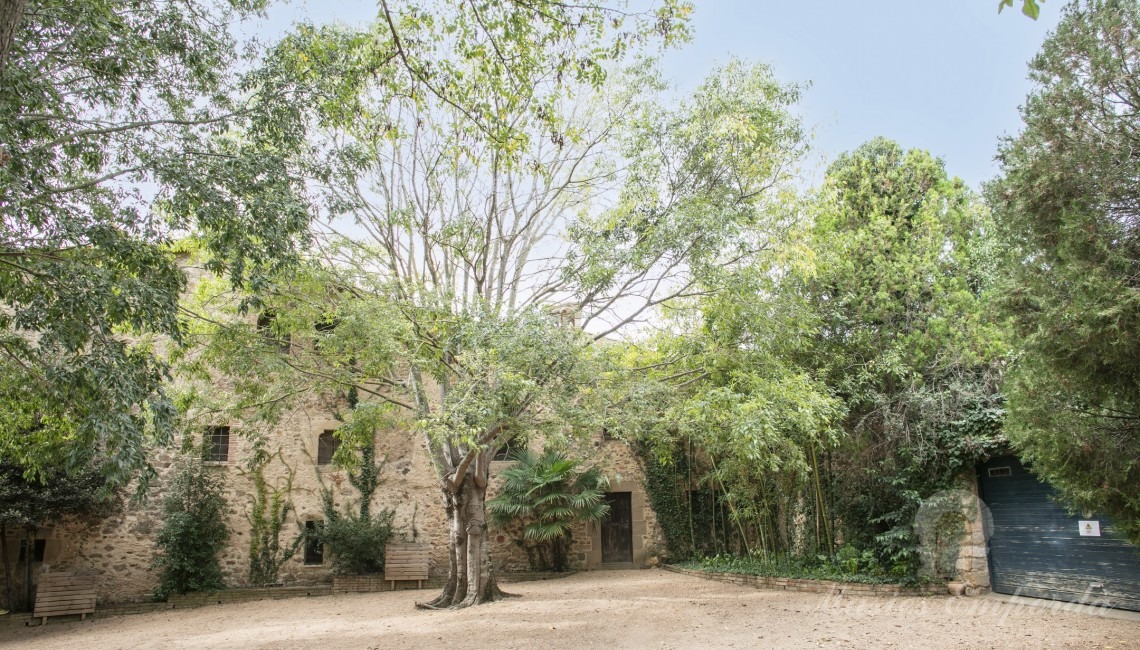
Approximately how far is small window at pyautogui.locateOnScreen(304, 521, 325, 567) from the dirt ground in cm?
187

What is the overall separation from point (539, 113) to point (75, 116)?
402 cm

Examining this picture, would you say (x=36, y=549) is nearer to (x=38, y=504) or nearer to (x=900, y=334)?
(x=38, y=504)

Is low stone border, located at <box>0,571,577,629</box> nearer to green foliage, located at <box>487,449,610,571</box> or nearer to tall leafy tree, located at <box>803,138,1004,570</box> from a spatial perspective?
green foliage, located at <box>487,449,610,571</box>

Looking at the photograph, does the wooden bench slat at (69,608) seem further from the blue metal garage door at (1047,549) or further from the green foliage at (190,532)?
the blue metal garage door at (1047,549)

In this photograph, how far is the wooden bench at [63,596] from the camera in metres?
10.6

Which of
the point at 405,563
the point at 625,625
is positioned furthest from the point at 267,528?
the point at 625,625

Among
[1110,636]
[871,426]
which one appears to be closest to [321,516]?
[871,426]

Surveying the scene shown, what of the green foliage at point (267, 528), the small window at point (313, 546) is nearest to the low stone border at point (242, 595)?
the green foliage at point (267, 528)

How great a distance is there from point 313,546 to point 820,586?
8809mm

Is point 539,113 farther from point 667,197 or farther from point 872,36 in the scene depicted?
point 667,197

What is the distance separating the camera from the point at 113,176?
232 inches

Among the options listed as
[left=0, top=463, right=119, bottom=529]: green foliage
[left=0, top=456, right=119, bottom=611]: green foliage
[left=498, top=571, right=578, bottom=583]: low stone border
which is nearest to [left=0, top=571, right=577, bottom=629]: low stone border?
[left=498, top=571, right=578, bottom=583]: low stone border

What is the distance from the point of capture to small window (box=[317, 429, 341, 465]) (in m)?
13.5

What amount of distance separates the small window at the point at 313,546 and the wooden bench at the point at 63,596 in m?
3.24
